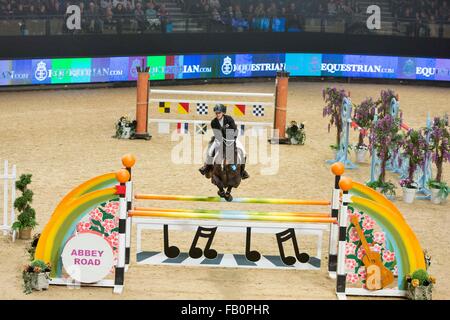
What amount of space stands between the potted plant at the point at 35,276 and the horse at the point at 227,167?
2686mm

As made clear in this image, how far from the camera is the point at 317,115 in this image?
2855 cm

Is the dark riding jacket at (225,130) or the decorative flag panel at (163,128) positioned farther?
the decorative flag panel at (163,128)

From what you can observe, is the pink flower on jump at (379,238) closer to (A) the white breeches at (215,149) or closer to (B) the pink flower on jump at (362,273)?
(B) the pink flower on jump at (362,273)

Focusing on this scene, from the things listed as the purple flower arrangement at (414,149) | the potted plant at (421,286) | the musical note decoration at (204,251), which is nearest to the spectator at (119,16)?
the purple flower arrangement at (414,149)

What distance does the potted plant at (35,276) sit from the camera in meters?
13.1

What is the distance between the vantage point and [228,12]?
117 feet

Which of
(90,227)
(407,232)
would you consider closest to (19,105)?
(90,227)

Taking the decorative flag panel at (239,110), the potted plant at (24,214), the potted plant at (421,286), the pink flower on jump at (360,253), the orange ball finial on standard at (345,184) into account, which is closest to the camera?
the orange ball finial on standard at (345,184)

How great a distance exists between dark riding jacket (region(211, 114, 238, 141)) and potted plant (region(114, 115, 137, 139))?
1023cm

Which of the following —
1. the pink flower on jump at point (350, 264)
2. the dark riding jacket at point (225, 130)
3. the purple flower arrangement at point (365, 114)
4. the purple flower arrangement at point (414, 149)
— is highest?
the purple flower arrangement at point (365, 114)

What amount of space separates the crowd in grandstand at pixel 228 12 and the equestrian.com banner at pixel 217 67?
1163mm

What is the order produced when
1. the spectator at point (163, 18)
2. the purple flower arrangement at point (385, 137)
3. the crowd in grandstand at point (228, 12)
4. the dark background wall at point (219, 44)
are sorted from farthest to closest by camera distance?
1. the spectator at point (163, 18)
2. the crowd in grandstand at point (228, 12)
3. the dark background wall at point (219, 44)
4. the purple flower arrangement at point (385, 137)

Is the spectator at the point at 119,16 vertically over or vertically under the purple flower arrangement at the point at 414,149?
over

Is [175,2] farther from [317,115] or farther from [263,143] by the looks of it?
[263,143]
